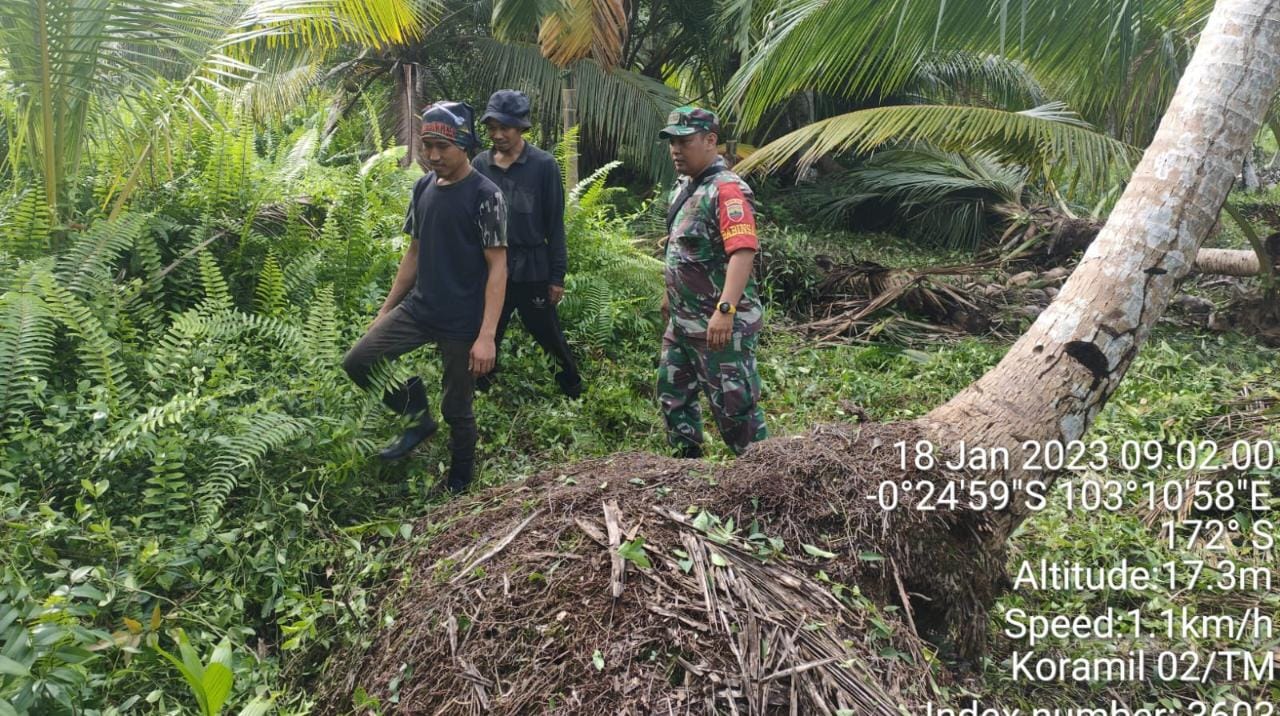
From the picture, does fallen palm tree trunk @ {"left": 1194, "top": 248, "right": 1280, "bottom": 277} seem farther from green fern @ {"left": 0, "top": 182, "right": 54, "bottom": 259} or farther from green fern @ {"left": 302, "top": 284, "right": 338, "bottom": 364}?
green fern @ {"left": 0, "top": 182, "right": 54, "bottom": 259}

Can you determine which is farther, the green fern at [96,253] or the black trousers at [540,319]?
the black trousers at [540,319]

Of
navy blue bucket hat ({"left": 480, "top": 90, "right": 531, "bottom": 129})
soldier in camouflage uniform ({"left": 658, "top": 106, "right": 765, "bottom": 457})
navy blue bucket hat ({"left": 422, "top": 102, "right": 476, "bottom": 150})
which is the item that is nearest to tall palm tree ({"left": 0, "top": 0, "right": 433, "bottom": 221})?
navy blue bucket hat ({"left": 480, "top": 90, "right": 531, "bottom": 129})

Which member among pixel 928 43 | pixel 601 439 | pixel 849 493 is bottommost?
→ pixel 601 439

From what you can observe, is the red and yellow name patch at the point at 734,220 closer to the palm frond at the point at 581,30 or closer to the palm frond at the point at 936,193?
the palm frond at the point at 581,30

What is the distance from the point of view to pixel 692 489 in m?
3.21

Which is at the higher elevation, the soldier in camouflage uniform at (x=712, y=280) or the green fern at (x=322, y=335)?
the soldier in camouflage uniform at (x=712, y=280)

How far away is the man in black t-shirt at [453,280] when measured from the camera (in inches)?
152

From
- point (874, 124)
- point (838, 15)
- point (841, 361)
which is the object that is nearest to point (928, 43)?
point (838, 15)

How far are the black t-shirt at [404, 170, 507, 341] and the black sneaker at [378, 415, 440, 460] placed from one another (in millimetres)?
557

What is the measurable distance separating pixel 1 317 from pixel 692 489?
311cm

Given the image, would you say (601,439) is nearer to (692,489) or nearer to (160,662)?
(692,489)

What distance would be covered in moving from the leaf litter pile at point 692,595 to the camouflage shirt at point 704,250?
0.93 meters

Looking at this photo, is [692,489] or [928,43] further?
[928,43]

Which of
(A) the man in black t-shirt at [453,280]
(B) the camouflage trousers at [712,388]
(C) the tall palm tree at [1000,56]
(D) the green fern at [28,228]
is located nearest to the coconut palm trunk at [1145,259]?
(B) the camouflage trousers at [712,388]
